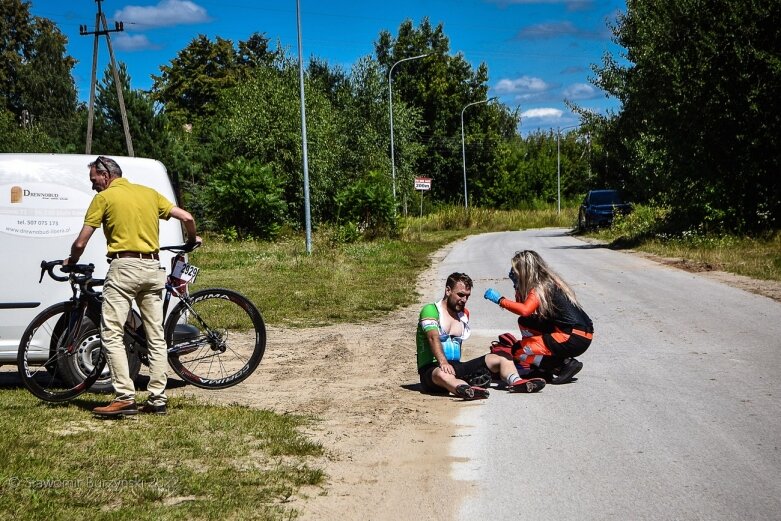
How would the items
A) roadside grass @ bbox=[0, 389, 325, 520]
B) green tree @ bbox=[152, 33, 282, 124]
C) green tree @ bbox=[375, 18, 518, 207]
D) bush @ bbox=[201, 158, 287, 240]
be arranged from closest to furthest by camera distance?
roadside grass @ bbox=[0, 389, 325, 520] → bush @ bbox=[201, 158, 287, 240] → green tree @ bbox=[152, 33, 282, 124] → green tree @ bbox=[375, 18, 518, 207]

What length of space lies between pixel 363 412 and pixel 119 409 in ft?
6.07

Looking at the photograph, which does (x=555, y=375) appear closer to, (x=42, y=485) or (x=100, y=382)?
(x=100, y=382)

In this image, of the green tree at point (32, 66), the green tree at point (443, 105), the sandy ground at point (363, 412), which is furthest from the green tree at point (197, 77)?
the sandy ground at point (363, 412)

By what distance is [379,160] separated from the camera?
5116 centimetres

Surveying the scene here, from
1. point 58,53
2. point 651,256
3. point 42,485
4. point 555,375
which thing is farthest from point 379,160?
point 42,485

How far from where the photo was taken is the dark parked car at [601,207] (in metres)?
42.9

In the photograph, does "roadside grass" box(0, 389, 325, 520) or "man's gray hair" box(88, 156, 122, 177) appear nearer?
"roadside grass" box(0, 389, 325, 520)

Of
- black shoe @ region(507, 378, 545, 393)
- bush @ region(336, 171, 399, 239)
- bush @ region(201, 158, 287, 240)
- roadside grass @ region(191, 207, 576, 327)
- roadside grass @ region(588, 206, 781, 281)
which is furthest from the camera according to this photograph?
bush @ region(336, 171, 399, 239)

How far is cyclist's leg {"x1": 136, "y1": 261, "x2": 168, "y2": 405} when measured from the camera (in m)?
7.19

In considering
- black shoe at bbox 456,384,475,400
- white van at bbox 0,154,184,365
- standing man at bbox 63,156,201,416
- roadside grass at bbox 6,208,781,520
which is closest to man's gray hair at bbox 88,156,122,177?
standing man at bbox 63,156,201,416

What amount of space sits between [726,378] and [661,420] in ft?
6.09

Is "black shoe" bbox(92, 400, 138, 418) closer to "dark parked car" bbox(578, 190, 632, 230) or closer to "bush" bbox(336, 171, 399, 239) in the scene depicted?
"bush" bbox(336, 171, 399, 239)

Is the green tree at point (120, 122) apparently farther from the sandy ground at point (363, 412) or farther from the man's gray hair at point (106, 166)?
the man's gray hair at point (106, 166)

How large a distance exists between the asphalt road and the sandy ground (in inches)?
8.4
